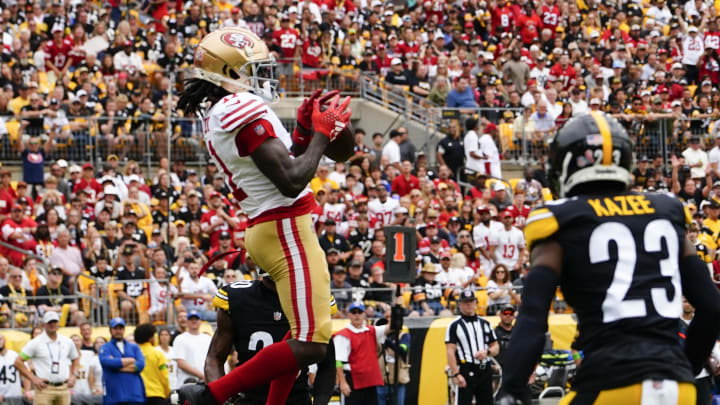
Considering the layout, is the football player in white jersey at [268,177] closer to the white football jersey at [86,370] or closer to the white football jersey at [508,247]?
the white football jersey at [86,370]

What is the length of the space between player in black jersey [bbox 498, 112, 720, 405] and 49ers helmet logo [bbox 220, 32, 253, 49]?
223 centimetres

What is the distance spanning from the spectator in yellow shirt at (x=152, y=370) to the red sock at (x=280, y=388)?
723cm

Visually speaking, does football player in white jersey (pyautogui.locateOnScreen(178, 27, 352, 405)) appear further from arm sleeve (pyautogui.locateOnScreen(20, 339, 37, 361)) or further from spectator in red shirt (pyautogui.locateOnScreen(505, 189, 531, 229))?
spectator in red shirt (pyautogui.locateOnScreen(505, 189, 531, 229))

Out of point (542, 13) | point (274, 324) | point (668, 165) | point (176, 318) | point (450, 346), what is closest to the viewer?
point (274, 324)

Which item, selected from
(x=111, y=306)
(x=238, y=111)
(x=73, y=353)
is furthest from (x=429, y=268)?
(x=238, y=111)

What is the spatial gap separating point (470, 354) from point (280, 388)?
7147 millimetres

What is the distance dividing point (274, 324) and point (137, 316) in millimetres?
8318

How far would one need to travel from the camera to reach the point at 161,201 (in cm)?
1670

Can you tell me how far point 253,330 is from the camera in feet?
21.0

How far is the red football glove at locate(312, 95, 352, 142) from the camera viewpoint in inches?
224

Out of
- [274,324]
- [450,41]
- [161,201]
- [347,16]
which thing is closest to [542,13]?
[450,41]

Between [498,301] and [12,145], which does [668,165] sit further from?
[12,145]

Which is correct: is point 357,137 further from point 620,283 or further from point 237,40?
point 620,283

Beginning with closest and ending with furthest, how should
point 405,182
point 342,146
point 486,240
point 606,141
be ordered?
point 606,141 < point 342,146 < point 486,240 < point 405,182
